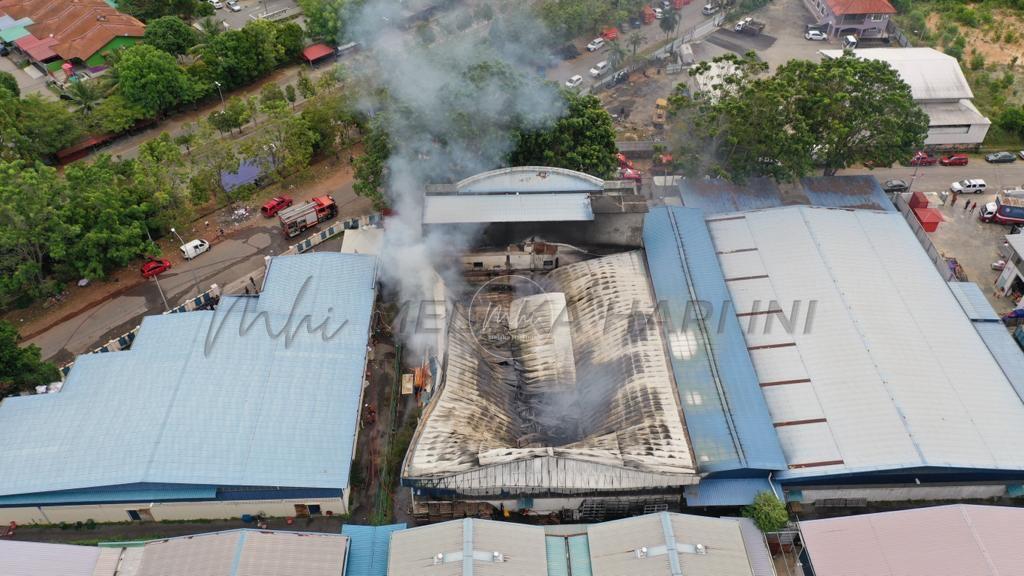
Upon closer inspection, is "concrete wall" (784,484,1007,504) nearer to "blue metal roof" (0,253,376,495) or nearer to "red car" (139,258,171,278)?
"blue metal roof" (0,253,376,495)

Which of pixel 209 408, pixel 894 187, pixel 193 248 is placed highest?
pixel 894 187

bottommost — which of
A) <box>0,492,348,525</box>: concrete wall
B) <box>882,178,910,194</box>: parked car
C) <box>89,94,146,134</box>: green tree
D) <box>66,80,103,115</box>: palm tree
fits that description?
<box>0,492,348,525</box>: concrete wall

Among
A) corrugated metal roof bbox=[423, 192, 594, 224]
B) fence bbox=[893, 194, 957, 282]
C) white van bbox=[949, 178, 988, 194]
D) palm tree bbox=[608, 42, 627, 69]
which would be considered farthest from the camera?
palm tree bbox=[608, 42, 627, 69]

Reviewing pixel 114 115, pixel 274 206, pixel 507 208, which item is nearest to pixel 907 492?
pixel 507 208

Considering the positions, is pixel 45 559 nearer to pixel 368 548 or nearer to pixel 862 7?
pixel 368 548

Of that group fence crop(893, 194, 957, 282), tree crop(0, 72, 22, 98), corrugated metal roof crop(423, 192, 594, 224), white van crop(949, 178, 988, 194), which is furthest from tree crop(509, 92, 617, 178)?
tree crop(0, 72, 22, 98)

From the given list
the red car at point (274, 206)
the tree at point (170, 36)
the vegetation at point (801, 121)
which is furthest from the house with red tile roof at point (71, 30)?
the vegetation at point (801, 121)

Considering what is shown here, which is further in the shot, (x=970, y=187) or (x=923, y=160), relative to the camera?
(x=923, y=160)
